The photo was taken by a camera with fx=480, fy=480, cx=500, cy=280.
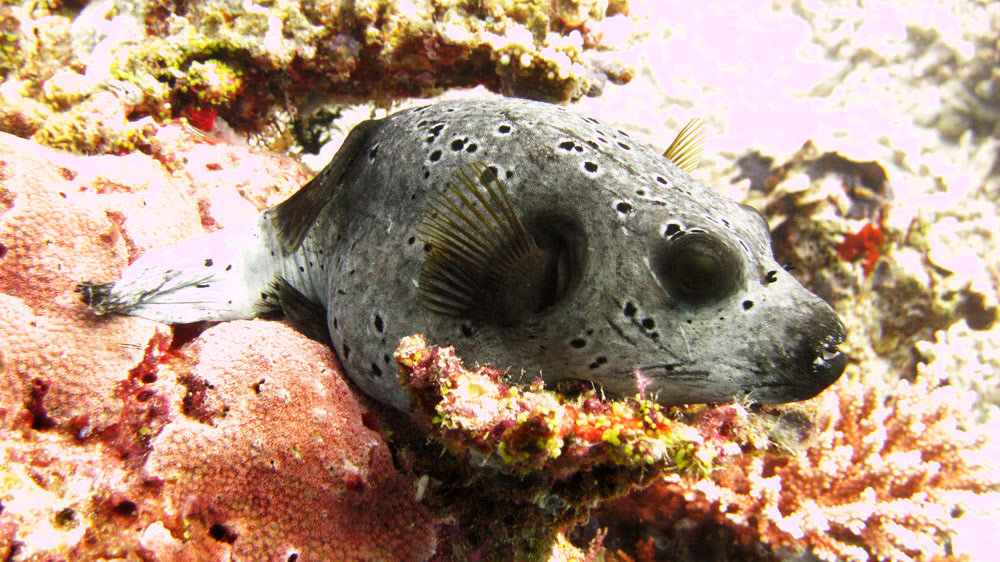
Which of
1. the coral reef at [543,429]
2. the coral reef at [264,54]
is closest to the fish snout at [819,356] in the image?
the coral reef at [543,429]

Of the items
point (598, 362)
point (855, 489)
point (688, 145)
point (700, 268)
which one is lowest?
point (855, 489)

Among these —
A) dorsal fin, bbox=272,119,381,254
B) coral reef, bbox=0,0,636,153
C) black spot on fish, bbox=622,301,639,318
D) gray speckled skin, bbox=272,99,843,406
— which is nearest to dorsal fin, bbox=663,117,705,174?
gray speckled skin, bbox=272,99,843,406

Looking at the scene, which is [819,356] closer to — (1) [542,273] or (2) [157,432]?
(1) [542,273]

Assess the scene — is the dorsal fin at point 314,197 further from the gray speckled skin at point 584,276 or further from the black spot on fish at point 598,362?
the black spot on fish at point 598,362

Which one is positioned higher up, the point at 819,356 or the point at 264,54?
the point at 264,54

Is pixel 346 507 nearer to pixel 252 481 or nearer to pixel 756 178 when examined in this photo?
pixel 252 481

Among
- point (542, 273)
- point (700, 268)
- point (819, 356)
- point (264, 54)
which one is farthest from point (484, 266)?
point (264, 54)

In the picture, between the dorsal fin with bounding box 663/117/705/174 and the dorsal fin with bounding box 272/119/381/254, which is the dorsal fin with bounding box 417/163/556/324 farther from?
the dorsal fin with bounding box 663/117/705/174
